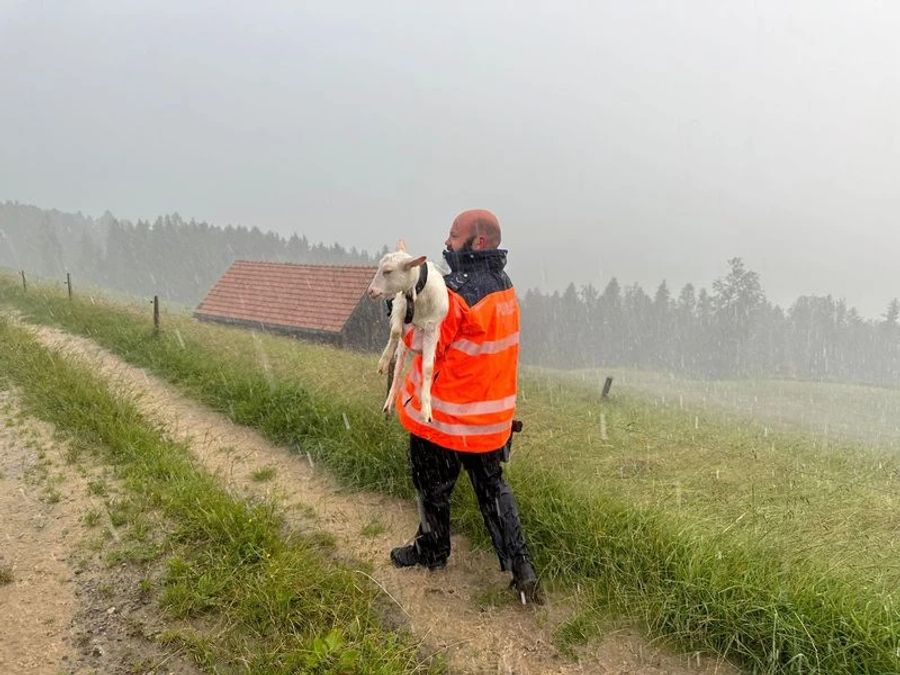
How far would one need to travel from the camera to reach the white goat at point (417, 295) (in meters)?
2.95

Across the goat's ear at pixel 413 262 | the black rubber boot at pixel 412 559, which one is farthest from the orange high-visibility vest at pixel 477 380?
the black rubber boot at pixel 412 559

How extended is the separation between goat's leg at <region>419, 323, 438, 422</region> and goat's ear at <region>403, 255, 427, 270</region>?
0.40 m

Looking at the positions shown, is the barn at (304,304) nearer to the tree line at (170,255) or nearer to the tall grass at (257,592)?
the tall grass at (257,592)

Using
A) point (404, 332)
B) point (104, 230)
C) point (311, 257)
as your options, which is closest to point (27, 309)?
point (404, 332)

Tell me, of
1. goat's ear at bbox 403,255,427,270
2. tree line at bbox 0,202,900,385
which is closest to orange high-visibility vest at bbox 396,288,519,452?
goat's ear at bbox 403,255,427,270

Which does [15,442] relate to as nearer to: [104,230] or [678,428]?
[678,428]

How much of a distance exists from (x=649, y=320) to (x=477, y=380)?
9385 cm

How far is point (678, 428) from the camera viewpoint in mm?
13578

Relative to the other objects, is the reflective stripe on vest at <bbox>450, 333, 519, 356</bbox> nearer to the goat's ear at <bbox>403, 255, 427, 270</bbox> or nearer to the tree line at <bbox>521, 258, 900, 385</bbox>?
the goat's ear at <bbox>403, 255, 427, 270</bbox>

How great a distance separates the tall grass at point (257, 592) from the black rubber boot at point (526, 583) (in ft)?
2.71

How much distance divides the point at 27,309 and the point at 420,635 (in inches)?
668

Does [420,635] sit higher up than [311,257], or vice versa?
[311,257]

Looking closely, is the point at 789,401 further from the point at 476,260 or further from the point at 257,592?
the point at 257,592

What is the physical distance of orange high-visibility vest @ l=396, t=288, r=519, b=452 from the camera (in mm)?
3389
